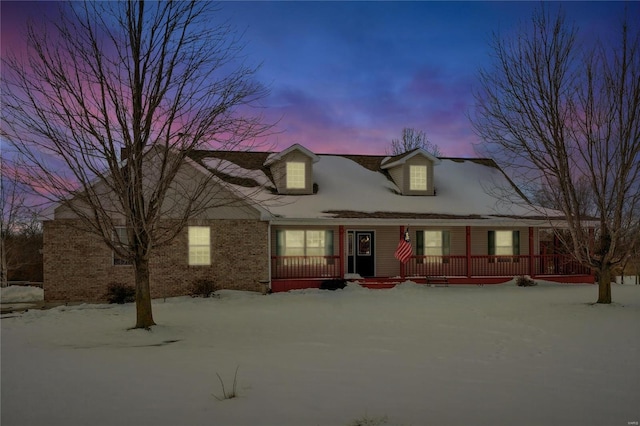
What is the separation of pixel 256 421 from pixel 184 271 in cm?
1214

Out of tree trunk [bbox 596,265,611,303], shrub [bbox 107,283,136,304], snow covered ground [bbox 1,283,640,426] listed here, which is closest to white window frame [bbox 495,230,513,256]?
tree trunk [bbox 596,265,611,303]

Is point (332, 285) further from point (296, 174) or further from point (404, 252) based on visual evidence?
point (296, 174)

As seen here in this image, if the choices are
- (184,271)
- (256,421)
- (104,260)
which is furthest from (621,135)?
(104,260)

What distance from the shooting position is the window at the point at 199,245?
16.7 metres

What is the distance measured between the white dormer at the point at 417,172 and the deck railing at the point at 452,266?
10.4 ft

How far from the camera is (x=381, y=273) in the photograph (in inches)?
786

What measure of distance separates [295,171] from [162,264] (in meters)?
6.73

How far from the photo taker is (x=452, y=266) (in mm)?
20047

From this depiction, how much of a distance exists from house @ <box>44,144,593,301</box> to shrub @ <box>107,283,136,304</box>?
27.6 inches

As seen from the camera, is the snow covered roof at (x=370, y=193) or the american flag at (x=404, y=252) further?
the snow covered roof at (x=370, y=193)

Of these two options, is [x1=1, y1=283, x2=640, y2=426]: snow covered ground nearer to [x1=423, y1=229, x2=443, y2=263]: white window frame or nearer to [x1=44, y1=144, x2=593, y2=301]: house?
[x1=44, y1=144, x2=593, y2=301]: house

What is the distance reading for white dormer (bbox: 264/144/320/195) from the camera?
19.5m

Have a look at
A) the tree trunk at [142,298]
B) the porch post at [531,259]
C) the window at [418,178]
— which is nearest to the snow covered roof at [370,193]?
the window at [418,178]

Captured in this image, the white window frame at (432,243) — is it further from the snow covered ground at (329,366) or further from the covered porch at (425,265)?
the snow covered ground at (329,366)
